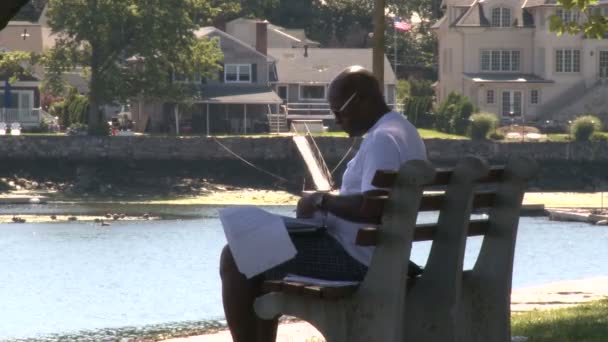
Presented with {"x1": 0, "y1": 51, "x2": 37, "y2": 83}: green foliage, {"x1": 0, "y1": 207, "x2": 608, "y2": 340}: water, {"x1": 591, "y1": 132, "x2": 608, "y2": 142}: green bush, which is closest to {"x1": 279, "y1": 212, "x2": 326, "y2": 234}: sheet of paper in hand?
{"x1": 0, "y1": 207, "x2": 608, "y2": 340}: water

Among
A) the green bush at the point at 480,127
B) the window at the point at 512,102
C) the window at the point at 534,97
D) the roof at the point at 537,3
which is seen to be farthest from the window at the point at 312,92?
the green bush at the point at 480,127

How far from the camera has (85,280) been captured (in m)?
30.6

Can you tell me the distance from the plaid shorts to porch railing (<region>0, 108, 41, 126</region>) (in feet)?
214

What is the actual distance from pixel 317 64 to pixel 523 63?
1142cm

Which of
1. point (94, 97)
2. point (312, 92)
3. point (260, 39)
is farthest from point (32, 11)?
point (94, 97)

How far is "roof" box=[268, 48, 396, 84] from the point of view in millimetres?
78375

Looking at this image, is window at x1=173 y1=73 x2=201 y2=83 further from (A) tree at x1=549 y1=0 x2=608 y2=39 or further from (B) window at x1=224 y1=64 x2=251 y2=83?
(A) tree at x1=549 y1=0 x2=608 y2=39

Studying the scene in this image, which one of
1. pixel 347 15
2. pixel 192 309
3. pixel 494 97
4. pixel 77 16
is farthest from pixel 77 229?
pixel 347 15

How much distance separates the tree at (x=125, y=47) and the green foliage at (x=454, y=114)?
1168cm

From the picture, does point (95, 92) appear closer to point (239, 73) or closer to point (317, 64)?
point (239, 73)

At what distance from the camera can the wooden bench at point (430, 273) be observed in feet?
21.4

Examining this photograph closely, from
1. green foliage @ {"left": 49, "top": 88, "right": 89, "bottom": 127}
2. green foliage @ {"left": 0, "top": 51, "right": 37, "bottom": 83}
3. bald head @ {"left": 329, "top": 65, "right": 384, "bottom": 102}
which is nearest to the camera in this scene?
bald head @ {"left": 329, "top": 65, "right": 384, "bottom": 102}

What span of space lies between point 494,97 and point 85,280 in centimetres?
4642

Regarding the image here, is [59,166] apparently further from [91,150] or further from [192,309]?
[192,309]
